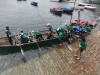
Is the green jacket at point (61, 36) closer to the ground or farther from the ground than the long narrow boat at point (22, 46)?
farther from the ground

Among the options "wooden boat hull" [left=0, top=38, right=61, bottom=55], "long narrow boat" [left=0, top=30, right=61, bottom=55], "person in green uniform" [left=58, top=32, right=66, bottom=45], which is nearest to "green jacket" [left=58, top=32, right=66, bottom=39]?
"person in green uniform" [left=58, top=32, right=66, bottom=45]

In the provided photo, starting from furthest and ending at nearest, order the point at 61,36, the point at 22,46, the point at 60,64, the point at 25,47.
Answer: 1. the point at 61,36
2. the point at 25,47
3. the point at 22,46
4. the point at 60,64

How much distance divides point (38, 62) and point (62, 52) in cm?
381

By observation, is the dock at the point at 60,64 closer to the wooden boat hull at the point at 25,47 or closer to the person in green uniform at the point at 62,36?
the wooden boat hull at the point at 25,47

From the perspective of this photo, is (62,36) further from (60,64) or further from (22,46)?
(60,64)

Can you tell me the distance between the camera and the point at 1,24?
42.8m

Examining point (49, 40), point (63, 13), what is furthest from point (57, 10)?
point (49, 40)

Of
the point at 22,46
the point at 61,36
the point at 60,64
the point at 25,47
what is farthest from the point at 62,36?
the point at 60,64

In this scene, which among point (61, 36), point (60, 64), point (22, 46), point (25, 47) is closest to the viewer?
point (60, 64)

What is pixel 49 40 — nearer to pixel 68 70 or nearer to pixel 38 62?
pixel 38 62

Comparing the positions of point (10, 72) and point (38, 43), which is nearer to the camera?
point (10, 72)

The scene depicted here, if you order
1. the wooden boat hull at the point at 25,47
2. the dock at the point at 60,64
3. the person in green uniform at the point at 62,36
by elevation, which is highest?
the person in green uniform at the point at 62,36

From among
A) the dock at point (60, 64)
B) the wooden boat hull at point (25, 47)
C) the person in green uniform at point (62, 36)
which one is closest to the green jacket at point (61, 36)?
the person in green uniform at point (62, 36)

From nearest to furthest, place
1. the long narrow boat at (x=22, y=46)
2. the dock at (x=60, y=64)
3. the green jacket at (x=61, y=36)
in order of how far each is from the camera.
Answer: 1. the dock at (x=60, y=64)
2. the long narrow boat at (x=22, y=46)
3. the green jacket at (x=61, y=36)
